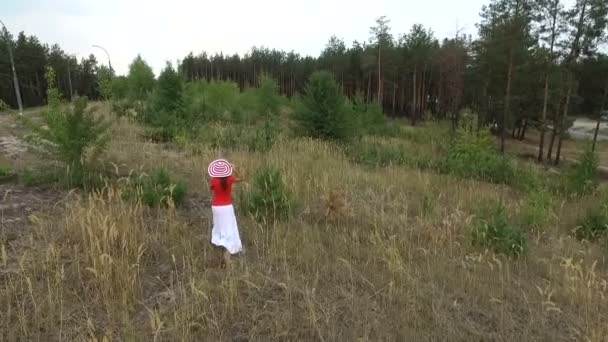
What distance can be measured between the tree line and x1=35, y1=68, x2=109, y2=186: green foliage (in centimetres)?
106

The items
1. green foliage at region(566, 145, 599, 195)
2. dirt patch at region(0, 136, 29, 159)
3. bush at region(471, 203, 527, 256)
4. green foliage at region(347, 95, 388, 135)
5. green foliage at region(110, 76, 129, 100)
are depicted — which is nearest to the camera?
bush at region(471, 203, 527, 256)

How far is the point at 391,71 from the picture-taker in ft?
151

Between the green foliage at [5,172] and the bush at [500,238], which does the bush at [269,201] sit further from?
the green foliage at [5,172]

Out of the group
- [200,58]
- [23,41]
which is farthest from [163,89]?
[200,58]

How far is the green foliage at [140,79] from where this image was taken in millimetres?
22375

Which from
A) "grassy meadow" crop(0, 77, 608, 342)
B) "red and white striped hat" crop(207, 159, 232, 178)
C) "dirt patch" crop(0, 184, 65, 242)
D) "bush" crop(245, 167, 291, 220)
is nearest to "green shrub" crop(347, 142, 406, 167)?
"grassy meadow" crop(0, 77, 608, 342)

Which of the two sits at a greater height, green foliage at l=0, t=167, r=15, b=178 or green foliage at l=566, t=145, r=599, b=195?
green foliage at l=0, t=167, r=15, b=178

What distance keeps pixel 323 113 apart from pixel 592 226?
367 inches

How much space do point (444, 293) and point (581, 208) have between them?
20.3ft

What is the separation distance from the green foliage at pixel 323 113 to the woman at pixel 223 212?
415 inches

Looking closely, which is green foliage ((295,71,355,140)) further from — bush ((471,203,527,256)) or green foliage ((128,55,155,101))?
green foliage ((128,55,155,101))

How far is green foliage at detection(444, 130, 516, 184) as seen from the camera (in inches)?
437

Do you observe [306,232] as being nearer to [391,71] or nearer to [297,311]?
[297,311]

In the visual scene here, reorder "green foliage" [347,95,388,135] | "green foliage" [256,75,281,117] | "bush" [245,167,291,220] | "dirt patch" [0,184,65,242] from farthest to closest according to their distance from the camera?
"green foliage" [256,75,281,117] → "green foliage" [347,95,388,135] → "bush" [245,167,291,220] → "dirt patch" [0,184,65,242]
